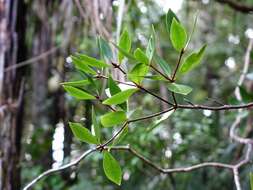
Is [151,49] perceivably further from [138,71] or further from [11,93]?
[11,93]

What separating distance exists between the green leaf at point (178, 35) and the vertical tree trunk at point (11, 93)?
0.83 m

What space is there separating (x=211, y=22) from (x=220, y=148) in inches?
59.1

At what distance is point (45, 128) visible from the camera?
212 centimetres

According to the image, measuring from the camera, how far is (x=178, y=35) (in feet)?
1.82

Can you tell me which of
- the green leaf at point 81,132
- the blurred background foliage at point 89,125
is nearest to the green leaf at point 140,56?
the green leaf at point 81,132

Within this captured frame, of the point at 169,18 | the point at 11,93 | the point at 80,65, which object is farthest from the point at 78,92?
the point at 11,93

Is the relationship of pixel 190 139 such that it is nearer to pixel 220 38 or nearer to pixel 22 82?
pixel 22 82

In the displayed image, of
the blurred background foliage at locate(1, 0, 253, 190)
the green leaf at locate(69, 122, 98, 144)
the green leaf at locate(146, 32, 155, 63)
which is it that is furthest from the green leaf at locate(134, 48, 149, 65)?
the blurred background foliage at locate(1, 0, 253, 190)

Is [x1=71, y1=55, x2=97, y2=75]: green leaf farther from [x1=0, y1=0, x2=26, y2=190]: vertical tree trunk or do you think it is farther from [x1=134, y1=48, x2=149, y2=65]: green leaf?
[x1=0, y1=0, x2=26, y2=190]: vertical tree trunk

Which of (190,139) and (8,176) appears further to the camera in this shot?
(190,139)

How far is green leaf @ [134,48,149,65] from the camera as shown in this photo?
1.81 feet

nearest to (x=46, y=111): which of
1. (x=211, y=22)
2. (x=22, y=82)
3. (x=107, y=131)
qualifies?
(x=107, y=131)

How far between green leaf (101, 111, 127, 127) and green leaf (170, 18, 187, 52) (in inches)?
4.6

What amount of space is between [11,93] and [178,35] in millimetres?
897
